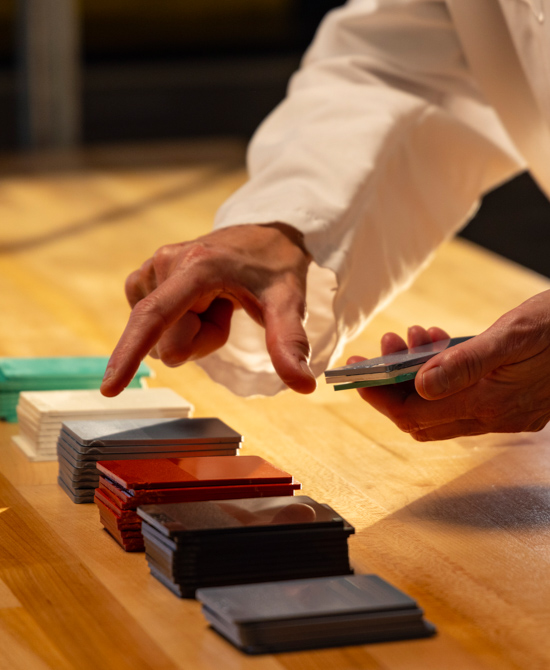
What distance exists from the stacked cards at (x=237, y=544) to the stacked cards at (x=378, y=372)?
0.17 meters

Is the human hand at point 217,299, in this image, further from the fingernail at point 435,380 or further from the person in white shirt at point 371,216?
the fingernail at point 435,380

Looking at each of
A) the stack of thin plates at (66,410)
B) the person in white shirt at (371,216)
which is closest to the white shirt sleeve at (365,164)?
the person in white shirt at (371,216)

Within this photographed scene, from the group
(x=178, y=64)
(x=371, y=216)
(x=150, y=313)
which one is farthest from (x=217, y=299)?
(x=178, y=64)

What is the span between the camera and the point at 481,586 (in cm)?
98

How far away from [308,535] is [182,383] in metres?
0.75

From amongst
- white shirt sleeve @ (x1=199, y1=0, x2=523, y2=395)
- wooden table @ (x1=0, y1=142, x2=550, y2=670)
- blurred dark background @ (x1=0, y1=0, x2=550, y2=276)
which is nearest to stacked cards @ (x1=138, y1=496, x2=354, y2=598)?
wooden table @ (x1=0, y1=142, x2=550, y2=670)

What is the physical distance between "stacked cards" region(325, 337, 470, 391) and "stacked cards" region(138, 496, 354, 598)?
0.17m

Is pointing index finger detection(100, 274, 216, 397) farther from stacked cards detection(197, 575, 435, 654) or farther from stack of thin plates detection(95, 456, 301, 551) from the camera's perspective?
stacked cards detection(197, 575, 435, 654)

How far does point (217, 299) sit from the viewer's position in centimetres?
133

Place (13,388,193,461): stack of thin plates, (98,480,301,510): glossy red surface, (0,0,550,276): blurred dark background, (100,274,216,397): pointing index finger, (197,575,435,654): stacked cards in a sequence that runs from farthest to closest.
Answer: (0,0,550,276): blurred dark background
(13,388,193,461): stack of thin plates
(100,274,216,397): pointing index finger
(98,480,301,510): glossy red surface
(197,575,435,654): stacked cards

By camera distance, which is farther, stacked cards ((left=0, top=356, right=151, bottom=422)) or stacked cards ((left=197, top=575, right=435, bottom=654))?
stacked cards ((left=0, top=356, right=151, bottom=422))

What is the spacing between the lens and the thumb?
109 centimetres

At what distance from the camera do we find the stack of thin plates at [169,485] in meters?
1.04

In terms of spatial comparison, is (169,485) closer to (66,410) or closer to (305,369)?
(305,369)
